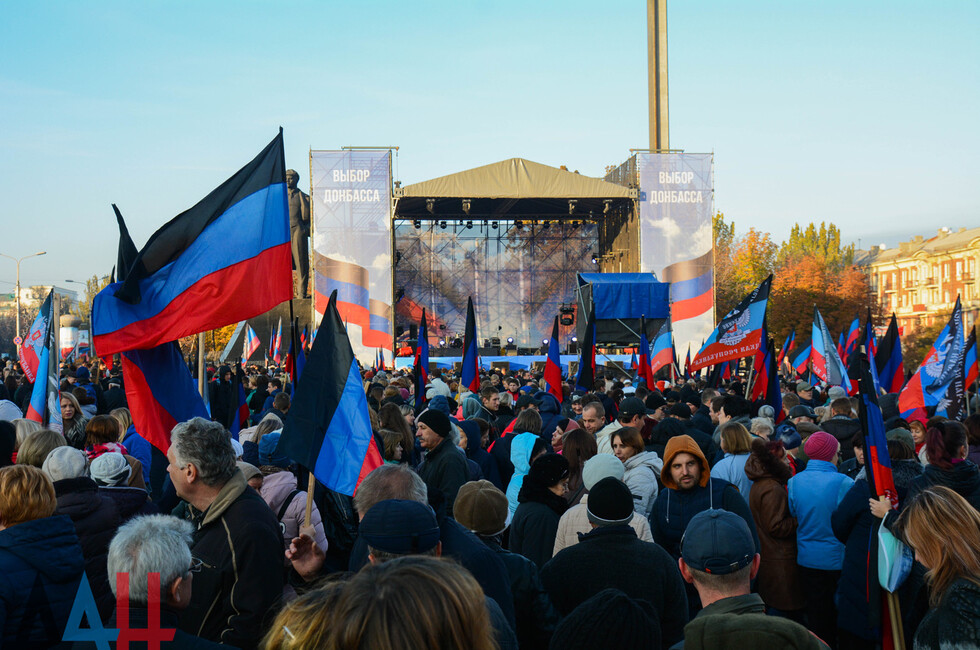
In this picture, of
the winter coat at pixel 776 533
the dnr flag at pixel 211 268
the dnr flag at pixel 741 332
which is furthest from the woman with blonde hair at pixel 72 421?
the dnr flag at pixel 741 332

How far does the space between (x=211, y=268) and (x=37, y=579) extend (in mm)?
2446

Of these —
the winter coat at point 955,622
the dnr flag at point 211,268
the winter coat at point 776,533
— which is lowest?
the winter coat at point 776,533

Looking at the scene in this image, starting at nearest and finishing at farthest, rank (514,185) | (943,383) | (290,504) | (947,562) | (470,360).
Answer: (947,562)
(290,504)
(943,383)
(470,360)
(514,185)

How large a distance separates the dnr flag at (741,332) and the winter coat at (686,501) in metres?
5.73

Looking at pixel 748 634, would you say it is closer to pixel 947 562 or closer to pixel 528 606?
pixel 947 562

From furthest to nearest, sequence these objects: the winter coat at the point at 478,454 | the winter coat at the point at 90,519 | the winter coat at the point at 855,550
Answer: the winter coat at the point at 478,454
the winter coat at the point at 855,550
the winter coat at the point at 90,519

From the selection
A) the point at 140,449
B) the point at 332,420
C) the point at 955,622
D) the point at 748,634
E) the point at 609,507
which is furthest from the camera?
the point at 140,449

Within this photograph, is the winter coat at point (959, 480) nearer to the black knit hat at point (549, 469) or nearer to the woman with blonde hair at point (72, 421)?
the black knit hat at point (549, 469)

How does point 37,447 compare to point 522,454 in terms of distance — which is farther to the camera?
point 522,454

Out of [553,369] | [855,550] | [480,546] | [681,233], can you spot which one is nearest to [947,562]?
[480,546]

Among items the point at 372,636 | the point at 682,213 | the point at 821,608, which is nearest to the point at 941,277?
the point at 682,213

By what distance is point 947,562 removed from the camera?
2.85 m

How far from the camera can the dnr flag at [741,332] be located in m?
10.2

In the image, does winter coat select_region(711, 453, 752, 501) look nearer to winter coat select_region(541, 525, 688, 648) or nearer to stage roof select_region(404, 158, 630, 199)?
winter coat select_region(541, 525, 688, 648)
